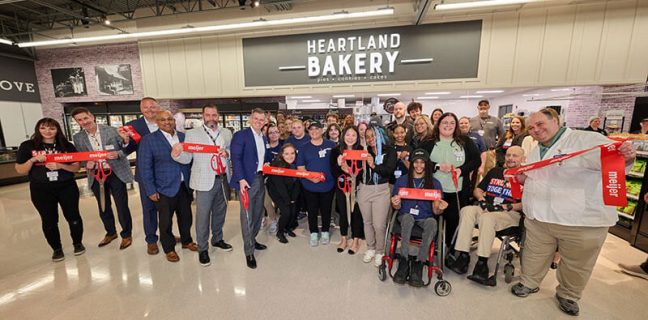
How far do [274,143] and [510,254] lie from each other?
3272mm

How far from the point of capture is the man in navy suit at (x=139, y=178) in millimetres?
3059

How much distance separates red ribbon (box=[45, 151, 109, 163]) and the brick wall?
741 cm

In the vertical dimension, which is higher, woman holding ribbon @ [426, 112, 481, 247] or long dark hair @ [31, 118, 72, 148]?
long dark hair @ [31, 118, 72, 148]

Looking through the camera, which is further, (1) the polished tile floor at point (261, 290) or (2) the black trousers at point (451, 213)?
(2) the black trousers at point (451, 213)

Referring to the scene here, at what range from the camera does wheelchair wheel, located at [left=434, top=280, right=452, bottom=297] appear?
2324 millimetres

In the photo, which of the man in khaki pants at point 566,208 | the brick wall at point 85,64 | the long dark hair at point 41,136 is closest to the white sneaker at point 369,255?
the man in khaki pants at point 566,208

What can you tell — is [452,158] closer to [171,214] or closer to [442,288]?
[442,288]

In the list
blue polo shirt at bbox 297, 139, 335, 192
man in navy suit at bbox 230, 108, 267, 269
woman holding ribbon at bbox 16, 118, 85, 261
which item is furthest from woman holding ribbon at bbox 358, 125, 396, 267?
woman holding ribbon at bbox 16, 118, 85, 261

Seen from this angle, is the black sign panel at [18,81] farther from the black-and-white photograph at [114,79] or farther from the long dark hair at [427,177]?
the long dark hair at [427,177]

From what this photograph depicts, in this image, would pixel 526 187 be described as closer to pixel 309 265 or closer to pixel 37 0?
pixel 309 265

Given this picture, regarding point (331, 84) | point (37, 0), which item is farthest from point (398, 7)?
point (37, 0)

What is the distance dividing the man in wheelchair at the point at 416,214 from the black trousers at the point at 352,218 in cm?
63

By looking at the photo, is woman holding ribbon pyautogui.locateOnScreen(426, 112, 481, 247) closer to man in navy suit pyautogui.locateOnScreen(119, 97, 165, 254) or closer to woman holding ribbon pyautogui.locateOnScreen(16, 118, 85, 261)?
man in navy suit pyautogui.locateOnScreen(119, 97, 165, 254)

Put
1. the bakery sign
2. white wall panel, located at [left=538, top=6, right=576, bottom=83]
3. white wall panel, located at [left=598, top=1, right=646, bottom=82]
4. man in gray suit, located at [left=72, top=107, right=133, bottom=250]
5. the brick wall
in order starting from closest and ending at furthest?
man in gray suit, located at [left=72, top=107, right=133, bottom=250] → white wall panel, located at [left=598, top=1, right=646, bottom=82] → white wall panel, located at [left=538, top=6, right=576, bottom=83] → the bakery sign → the brick wall
